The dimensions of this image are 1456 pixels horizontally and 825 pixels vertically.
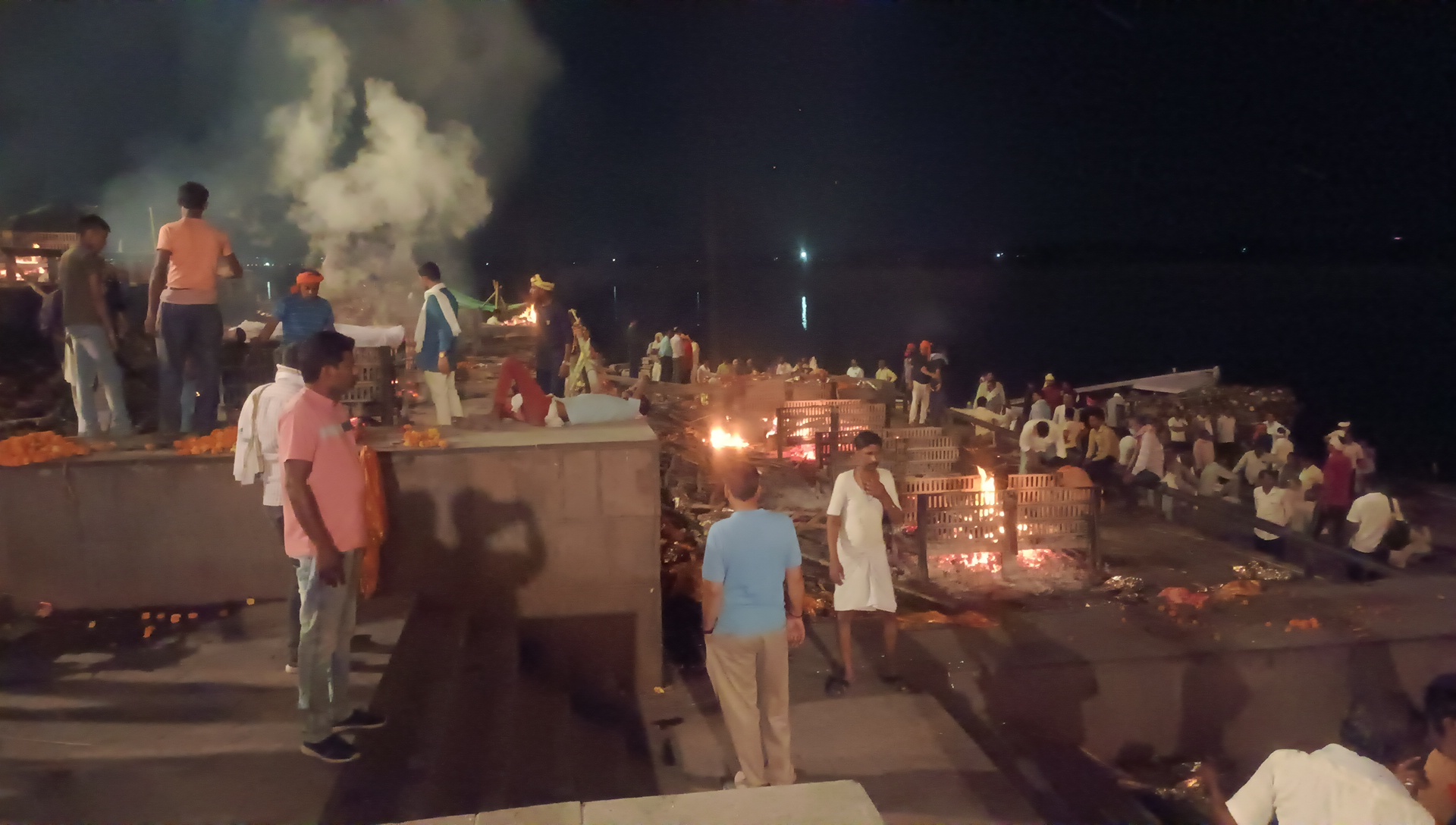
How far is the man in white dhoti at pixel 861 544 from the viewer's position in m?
5.69

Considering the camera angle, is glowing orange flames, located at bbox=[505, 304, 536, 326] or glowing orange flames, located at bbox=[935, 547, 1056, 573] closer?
glowing orange flames, located at bbox=[935, 547, 1056, 573]

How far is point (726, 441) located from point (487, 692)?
9446mm

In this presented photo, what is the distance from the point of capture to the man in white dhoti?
5.69 metres

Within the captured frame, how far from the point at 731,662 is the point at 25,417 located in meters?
8.58

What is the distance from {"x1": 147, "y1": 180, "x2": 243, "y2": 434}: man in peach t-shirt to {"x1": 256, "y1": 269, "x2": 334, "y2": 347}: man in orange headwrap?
0.35 m

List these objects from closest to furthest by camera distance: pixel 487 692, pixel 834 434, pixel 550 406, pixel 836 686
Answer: pixel 487 692, pixel 836 686, pixel 550 406, pixel 834 434

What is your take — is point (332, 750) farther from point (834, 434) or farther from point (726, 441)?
point (726, 441)

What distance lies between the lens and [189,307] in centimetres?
636

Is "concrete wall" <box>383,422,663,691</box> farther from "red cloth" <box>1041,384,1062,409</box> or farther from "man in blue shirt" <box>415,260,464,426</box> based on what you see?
"red cloth" <box>1041,384,1062,409</box>

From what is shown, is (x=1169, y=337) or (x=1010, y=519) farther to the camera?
(x=1169, y=337)

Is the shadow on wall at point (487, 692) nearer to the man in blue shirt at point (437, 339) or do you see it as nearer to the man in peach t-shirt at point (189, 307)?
the man in blue shirt at point (437, 339)

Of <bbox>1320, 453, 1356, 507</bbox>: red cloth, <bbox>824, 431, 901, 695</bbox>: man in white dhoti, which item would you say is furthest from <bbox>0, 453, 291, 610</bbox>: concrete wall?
<bbox>1320, 453, 1356, 507</bbox>: red cloth

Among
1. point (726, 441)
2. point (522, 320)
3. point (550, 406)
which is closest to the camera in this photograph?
point (550, 406)

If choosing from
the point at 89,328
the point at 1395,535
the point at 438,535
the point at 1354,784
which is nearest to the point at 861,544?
the point at 438,535
